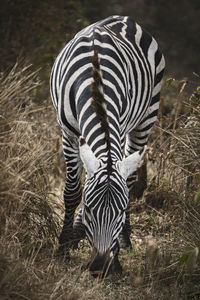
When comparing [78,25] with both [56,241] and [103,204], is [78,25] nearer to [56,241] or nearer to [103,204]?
[56,241]

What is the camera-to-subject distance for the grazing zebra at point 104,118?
367 centimetres

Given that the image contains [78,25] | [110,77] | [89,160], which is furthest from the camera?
[78,25]

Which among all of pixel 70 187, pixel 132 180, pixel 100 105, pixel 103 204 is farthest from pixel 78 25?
pixel 103 204

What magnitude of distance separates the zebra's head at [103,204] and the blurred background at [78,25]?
19.0 ft

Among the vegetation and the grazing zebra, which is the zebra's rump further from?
the vegetation

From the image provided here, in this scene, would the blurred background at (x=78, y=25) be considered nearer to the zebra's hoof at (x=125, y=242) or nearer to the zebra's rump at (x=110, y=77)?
the zebra's rump at (x=110, y=77)

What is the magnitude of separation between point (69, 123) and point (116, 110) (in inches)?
22.6

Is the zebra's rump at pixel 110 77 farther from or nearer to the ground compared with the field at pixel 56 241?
farther from the ground

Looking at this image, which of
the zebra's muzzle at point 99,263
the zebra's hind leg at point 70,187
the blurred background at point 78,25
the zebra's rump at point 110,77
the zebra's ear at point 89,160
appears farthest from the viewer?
the blurred background at point 78,25

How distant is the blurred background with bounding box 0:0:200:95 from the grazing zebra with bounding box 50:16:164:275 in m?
4.01

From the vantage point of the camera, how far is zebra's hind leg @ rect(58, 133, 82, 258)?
15.8 ft

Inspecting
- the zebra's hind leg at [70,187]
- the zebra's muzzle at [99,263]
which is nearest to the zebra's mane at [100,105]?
the zebra's muzzle at [99,263]

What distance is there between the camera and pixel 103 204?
363cm

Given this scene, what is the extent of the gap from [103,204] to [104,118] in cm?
68
